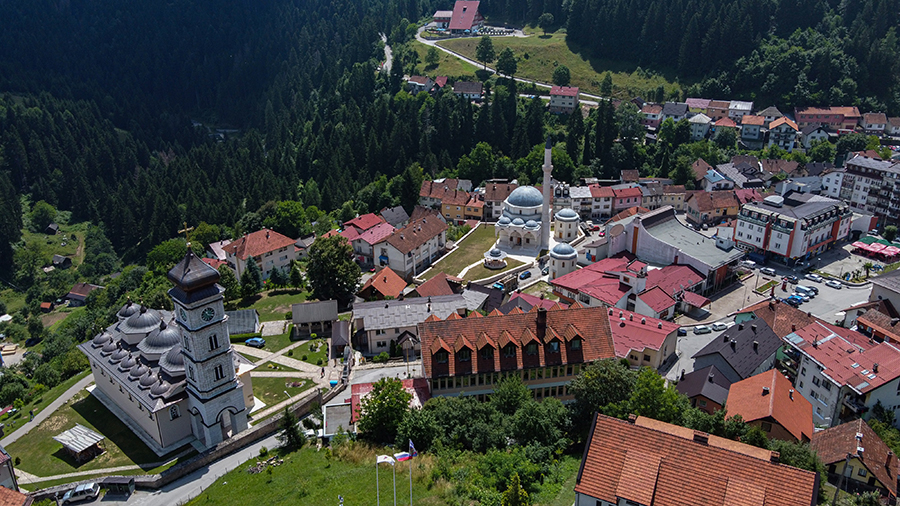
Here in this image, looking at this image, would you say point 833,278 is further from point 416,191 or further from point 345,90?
point 345,90

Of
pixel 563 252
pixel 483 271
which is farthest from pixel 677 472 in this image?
pixel 483 271

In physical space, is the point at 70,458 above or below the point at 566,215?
below

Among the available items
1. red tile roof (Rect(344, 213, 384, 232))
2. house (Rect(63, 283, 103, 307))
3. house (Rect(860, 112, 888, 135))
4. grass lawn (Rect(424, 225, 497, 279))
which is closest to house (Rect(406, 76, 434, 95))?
red tile roof (Rect(344, 213, 384, 232))

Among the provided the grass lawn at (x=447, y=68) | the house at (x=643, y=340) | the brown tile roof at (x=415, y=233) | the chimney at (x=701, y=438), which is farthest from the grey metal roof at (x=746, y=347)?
the grass lawn at (x=447, y=68)

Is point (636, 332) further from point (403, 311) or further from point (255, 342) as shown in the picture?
point (255, 342)

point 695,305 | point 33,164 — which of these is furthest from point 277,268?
point 33,164

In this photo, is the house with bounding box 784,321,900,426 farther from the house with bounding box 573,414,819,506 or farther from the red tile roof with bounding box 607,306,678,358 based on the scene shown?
the house with bounding box 573,414,819,506

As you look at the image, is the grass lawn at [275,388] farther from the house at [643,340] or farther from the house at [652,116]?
the house at [652,116]
